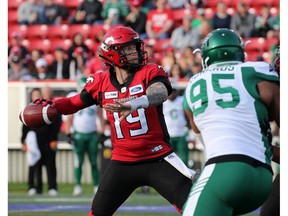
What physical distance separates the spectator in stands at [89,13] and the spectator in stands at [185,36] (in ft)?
6.08

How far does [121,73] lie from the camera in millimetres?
5707

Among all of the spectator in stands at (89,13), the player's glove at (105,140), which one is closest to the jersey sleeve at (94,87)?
the player's glove at (105,140)

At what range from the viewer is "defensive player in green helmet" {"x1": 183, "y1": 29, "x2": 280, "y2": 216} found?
403 centimetres

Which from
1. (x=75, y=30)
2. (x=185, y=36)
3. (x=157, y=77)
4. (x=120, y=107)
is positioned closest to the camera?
(x=120, y=107)

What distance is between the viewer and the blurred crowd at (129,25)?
555 inches

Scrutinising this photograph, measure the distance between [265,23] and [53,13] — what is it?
4.45 meters

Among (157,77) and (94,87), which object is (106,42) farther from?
(157,77)

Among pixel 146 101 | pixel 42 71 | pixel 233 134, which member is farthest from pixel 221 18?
pixel 233 134

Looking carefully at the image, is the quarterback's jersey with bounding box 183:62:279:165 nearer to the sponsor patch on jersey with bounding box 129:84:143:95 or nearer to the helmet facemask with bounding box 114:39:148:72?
the sponsor patch on jersey with bounding box 129:84:143:95

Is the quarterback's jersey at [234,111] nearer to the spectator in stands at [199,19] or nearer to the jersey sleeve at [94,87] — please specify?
the jersey sleeve at [94,87]

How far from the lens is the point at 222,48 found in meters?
4.34

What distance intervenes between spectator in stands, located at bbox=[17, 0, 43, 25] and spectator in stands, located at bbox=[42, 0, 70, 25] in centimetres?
13

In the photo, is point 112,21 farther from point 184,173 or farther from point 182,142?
point 184,173
